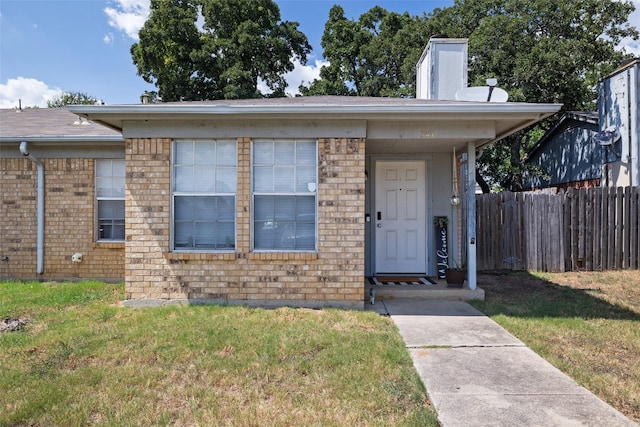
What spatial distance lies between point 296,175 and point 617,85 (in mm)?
10306

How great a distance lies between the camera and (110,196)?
7895mm

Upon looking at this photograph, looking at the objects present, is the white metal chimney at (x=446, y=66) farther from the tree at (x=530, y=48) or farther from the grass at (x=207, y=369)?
the tree at (x=530, y=48)

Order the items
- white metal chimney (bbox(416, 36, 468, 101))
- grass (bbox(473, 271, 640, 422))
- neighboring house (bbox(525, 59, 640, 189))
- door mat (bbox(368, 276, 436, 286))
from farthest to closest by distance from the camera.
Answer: neighboring house (bbox(525, 59, 640, 189))
white metal chimney (bbox(416, 36, 468, 101))
door mat (bbox(368, 276, 436, 286))
grass (bbox(473, 271, 640, 422))

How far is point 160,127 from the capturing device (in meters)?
6.01

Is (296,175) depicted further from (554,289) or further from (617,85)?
(617,85)

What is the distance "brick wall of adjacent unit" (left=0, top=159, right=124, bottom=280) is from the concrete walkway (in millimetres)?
5884

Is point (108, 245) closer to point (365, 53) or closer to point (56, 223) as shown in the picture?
point (56, 223)

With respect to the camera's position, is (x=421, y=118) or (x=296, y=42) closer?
(x=421, y=118)

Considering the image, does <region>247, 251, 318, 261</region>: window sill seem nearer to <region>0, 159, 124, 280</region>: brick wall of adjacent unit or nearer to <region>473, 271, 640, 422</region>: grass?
<region>473, 271, 640, 422</region>: grass

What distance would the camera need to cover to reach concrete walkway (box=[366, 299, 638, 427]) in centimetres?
295

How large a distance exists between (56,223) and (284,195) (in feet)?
15.9

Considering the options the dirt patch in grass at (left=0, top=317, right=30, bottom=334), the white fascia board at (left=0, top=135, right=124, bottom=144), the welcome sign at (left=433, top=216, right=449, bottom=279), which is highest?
the white fascia board at (left=0, top=135, right=124, bottom=144)

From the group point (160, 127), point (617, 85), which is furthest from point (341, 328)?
point (617, 85)

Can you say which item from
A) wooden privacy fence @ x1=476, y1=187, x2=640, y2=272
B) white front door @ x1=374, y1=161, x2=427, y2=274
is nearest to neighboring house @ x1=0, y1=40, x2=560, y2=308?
white front door @ x1=374, y1=161, x2=427, y2=274
